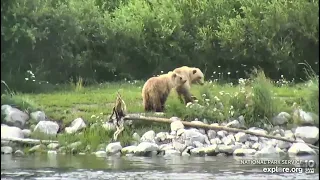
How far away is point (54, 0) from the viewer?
20688 millimetres

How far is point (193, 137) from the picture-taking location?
1327 cm

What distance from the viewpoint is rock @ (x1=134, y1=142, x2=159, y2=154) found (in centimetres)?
1277

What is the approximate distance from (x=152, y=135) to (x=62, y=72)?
23.3 ft

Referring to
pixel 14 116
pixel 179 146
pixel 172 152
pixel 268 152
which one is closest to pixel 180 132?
pixel 179 146

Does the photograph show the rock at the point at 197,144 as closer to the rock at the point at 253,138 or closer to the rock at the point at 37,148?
the rock at the point at 253,138

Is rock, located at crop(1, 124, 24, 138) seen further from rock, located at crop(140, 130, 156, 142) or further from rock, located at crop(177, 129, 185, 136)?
rock, located at crop(177, 129, 185, 136)

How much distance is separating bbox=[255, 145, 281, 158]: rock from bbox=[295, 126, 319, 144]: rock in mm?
728

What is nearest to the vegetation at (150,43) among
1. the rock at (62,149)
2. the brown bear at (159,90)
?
the brown bear at (159,90)

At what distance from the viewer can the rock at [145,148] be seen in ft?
41.9

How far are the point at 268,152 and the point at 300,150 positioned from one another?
0.51 meters

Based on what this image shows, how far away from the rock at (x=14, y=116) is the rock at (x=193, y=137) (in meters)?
3.18

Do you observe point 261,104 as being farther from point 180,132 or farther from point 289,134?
point 180,132

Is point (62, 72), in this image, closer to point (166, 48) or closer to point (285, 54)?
point (166, 48)

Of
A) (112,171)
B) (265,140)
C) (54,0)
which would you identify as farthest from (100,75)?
(112,171)
